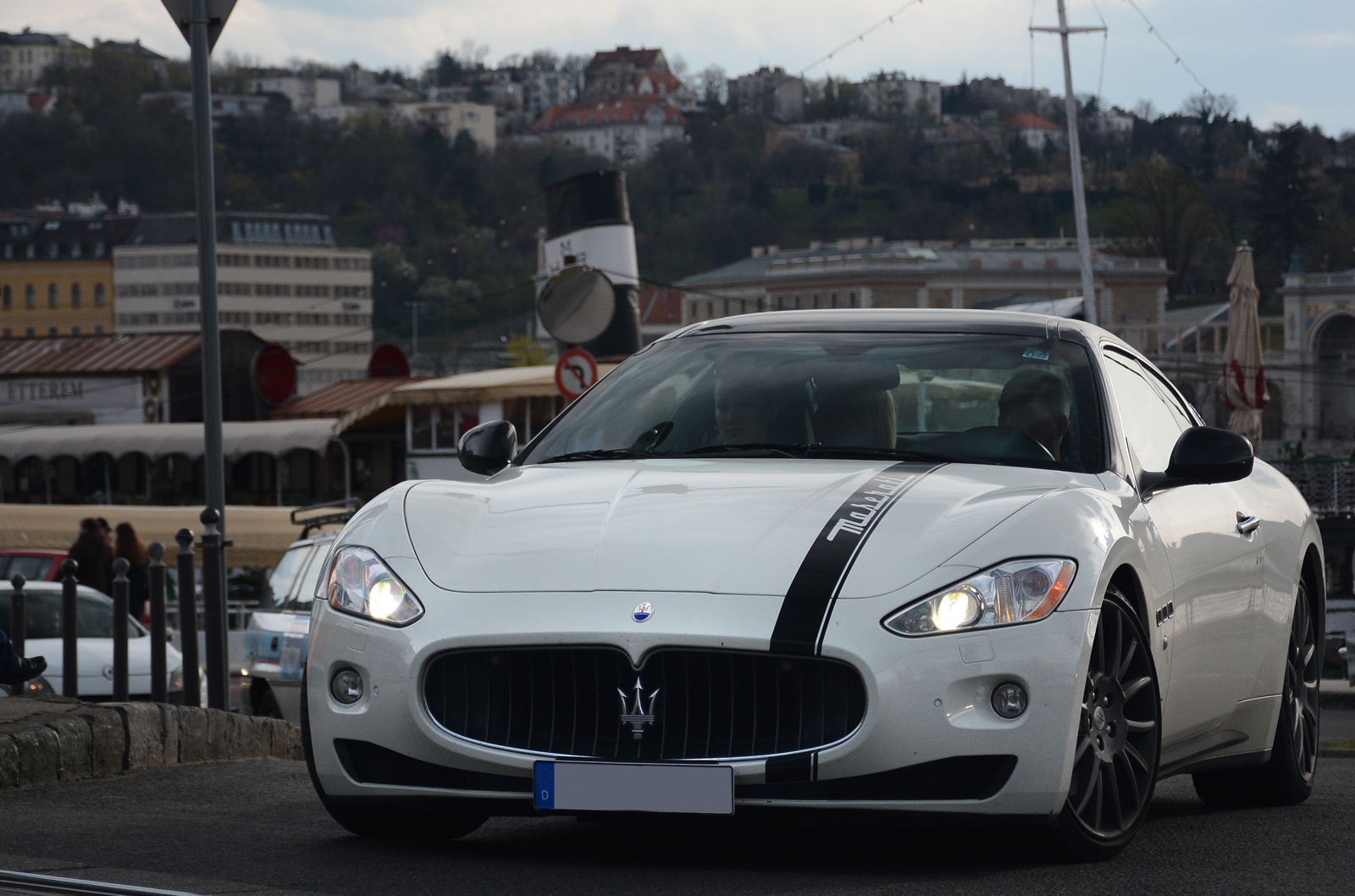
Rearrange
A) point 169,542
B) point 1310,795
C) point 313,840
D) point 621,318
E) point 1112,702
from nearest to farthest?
point 1112,702, point 313,840, point 1310,795, point 169,542, point 621,318

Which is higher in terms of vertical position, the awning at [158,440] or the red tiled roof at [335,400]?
the red tiled roof at [335,400]

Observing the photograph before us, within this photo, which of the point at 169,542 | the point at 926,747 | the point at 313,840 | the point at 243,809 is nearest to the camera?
the point at 926,747

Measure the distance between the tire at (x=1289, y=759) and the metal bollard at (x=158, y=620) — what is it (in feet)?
19.0

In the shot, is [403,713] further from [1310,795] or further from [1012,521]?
[1310,795]

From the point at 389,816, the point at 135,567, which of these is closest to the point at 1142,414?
the point at 389,816

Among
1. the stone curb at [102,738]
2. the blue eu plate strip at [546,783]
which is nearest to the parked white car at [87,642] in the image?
the stone curb at [102,738]

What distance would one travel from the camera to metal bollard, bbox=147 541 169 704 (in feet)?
35.0

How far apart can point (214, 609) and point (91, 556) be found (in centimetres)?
1181

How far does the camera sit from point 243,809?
19.6 feet

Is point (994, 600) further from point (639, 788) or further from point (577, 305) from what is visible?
point (577, 305)

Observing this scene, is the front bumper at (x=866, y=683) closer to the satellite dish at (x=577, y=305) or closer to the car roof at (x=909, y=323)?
the car roof at (x=909, y=323)

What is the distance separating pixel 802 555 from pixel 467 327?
188 meters

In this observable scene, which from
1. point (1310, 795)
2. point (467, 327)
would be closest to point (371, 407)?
point (1310, 795)

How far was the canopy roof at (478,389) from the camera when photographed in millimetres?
38375
